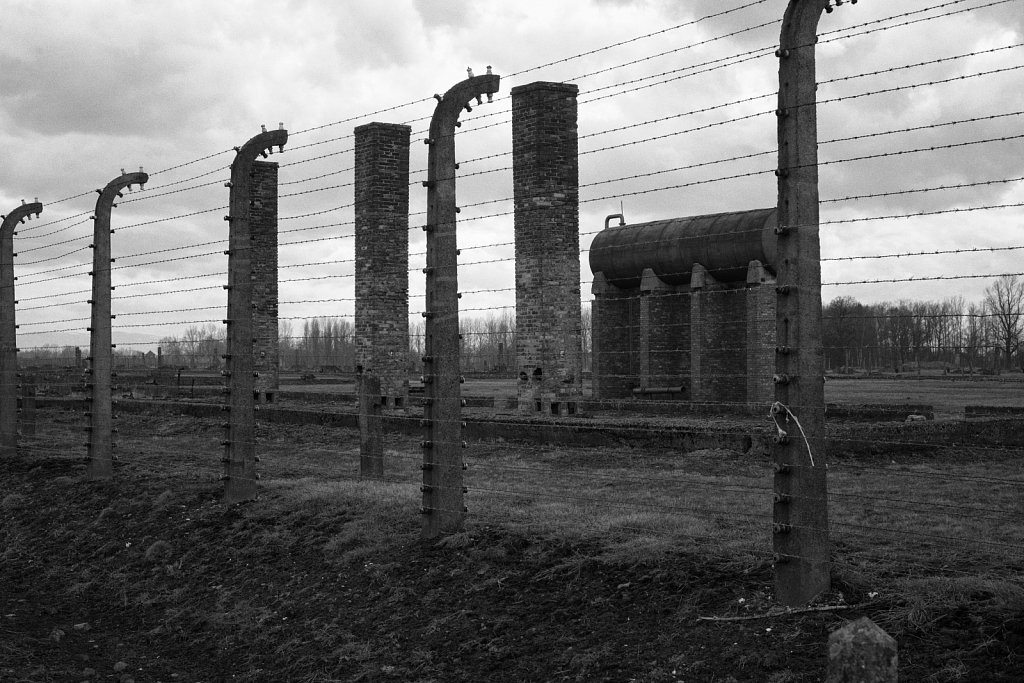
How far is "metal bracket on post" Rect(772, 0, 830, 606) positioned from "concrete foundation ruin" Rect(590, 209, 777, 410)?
45.6 ft

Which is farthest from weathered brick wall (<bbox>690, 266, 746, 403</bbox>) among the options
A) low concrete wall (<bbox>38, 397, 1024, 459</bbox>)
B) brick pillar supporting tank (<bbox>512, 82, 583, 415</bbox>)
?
low concrete wall (<bbox>38, 397, 1024, 459</bbox>)

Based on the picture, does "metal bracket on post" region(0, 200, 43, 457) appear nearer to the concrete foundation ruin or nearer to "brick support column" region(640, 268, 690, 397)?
the concrete foundation ruin

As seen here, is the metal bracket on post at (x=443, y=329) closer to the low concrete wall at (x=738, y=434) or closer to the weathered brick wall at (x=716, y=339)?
the low concrete wall at (x=738, y=434)

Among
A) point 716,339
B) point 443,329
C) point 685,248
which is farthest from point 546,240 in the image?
point 443,329

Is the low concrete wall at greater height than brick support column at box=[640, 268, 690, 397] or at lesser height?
lesser

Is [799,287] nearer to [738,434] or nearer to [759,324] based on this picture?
[738,434]

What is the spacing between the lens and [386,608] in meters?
6.59

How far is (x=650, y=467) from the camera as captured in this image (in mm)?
11727

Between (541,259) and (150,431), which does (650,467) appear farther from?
(150,431)

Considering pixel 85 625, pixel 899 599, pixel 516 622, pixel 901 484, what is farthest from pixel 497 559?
pixel 901 484

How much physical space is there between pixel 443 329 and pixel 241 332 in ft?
9.64

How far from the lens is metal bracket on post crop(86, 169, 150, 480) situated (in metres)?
11.3

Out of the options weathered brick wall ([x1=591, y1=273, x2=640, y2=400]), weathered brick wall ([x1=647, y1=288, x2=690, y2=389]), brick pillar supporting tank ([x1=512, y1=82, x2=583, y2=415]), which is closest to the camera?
brick pillar supporting tank ([x1=512, y1=82, x2=583, y2=415])

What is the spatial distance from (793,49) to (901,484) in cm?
570
